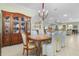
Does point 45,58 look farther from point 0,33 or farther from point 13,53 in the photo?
point 0,33

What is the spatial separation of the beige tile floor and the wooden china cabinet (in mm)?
143

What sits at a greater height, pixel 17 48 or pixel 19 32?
pixel 19 32

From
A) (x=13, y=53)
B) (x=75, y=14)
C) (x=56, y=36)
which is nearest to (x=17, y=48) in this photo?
(x=13, y=53)

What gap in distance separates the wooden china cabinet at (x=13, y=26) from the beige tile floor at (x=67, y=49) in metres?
0.14

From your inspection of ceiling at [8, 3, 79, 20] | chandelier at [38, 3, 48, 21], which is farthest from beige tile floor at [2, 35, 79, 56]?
chandelier at [38, 3, 48, 21]

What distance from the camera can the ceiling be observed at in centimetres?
256

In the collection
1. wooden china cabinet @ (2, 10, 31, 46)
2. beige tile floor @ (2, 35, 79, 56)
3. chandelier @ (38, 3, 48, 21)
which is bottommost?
beige tile floor @ (2, 35, 79, 56)

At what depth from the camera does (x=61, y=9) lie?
2576mm

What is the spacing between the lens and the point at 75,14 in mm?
2572

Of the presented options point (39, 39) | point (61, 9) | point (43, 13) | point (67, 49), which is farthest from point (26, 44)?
point (61, 9)

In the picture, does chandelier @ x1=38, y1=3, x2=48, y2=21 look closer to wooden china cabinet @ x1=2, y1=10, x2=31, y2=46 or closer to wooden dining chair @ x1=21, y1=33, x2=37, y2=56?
wooden china cabinet @ x1=2, y1=10, x2=31, y2=46

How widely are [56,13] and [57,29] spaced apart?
379 mm

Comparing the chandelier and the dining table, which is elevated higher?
the chandelier

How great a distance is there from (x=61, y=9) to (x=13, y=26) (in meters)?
1.20
